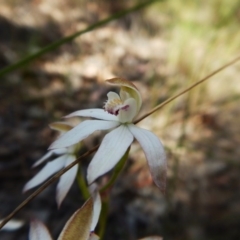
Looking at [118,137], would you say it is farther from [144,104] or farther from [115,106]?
[144,104]

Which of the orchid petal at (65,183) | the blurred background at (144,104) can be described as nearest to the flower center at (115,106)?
the orchid petal at (65,183)

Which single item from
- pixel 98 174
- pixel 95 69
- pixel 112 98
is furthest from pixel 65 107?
pixel 98 174

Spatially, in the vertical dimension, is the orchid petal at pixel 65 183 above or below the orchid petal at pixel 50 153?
below

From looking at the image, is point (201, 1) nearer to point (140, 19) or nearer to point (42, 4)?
point (140, 19)

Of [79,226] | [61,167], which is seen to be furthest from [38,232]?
[61,167]

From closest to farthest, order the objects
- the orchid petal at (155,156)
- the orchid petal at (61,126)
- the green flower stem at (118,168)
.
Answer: the orchid petal at (155,156) < the green flower stem at (118,168) < the orchid petal at (61,126)

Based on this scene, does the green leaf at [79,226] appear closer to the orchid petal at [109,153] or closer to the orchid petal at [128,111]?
the orchid petal at [109,153]

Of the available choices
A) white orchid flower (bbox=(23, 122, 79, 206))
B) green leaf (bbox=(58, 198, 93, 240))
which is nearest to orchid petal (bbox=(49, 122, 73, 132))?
white orchid flower (bbox=(23, 122, 79, 206))
